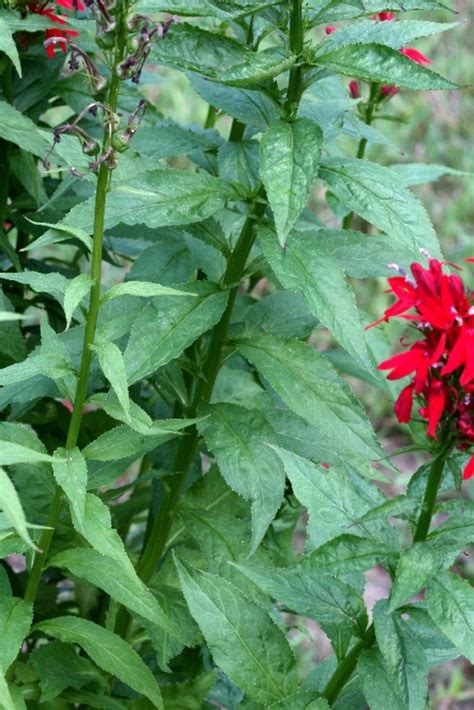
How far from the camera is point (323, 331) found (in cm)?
483

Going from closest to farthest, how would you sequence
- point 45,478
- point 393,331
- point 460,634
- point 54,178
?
point 460,634, point 45,478, point 54,178, point 393,331

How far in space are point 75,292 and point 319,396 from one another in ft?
1.70

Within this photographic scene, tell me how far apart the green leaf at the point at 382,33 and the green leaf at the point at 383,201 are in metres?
0.20

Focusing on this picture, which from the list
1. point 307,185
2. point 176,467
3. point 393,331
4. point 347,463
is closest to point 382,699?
point 347,463

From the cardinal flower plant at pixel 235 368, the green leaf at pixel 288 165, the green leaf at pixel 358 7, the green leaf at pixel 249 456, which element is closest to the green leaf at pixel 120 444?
the cardinal flower plant at pixel 235 368

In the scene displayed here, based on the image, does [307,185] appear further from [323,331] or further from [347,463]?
[323,331]

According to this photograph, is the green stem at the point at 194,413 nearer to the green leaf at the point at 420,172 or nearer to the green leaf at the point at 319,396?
the green leaf at the point at 319,396

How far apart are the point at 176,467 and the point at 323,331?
267 centimetres

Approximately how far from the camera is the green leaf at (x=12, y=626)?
5.53 feet

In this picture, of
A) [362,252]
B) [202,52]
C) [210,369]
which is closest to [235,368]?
[210,369]

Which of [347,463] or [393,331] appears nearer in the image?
[347,463]

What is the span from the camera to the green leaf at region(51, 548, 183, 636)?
5.80 feet

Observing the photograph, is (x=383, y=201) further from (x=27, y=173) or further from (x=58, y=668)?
(x=58, y=668)

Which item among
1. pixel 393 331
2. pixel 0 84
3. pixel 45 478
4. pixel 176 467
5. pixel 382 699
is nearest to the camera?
pixel 382 699
